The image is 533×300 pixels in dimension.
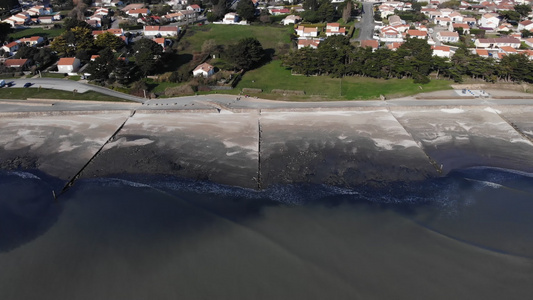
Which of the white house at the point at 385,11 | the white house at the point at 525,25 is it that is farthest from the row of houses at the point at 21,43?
the white house at the point at 525,25

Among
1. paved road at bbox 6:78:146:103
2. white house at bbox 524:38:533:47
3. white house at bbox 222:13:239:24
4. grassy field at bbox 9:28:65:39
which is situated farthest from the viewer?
white house at bbox 222:13:239:24

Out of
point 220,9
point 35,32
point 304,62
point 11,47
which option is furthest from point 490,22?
point 35,32

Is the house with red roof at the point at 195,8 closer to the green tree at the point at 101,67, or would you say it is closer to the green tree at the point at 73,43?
the green tree at the point at 73,43

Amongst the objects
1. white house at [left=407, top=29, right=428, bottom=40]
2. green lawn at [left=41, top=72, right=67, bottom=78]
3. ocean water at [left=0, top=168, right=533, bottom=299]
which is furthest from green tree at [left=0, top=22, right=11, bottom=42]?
white house at [left=407, top=29, right=428, bottom=40]

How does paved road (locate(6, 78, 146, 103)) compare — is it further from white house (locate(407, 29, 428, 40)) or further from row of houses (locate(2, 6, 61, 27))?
white house (locate(407, 29, 428, 40))

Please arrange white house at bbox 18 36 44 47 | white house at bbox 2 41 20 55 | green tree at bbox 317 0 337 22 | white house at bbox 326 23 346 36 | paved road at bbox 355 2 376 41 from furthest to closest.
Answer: green tree at bbox 317 0 337 22 < white house at bbox 326 23 346 36 < paved road at bbox 355 2 376 41 < white house at bbox 18 36 44 47 < white house at bbox 2 41 20 55

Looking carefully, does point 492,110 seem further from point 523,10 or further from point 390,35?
point 523,10
